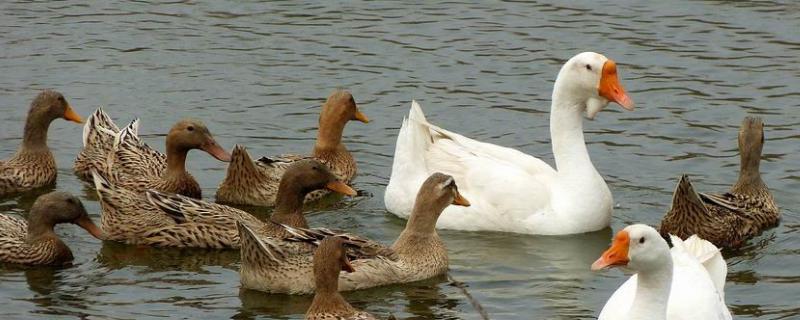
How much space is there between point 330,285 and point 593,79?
344cm

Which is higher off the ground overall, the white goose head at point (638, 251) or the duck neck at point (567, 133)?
the duck neck at point (567, 133)

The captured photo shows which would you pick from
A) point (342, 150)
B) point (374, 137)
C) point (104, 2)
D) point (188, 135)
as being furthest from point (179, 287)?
point (104, 2)

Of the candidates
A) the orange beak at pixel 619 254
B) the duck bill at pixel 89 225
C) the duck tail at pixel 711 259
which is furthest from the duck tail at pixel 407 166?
the orange beak at pixel 619 254

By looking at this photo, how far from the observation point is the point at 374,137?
15.2 metres

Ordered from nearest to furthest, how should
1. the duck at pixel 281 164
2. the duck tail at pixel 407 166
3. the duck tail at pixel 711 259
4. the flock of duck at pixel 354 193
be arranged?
the duck tail at pixel 711 259 → the flock of duck at pixel 354 193 → the duck tail at pixel 407 166 → the duck at pixel 281 164

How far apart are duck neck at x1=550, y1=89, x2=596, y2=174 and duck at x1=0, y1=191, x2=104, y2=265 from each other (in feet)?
11.5

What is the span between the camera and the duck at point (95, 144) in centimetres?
1388

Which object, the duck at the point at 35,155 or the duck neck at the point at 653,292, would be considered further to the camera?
the duck at the point at 35,155

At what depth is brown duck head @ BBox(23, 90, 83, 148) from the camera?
13703mm

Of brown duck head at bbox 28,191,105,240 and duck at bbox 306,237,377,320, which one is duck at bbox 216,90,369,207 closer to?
brown duck head at bbox 28,191,105,240

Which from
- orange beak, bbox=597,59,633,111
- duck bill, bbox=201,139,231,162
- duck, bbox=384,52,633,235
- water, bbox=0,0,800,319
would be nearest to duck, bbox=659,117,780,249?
water, bbox=0,0,800,319

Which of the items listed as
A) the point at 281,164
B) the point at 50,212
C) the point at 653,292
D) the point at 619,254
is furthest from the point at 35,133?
the point at 653,292

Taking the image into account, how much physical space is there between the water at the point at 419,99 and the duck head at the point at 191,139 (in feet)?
1.50

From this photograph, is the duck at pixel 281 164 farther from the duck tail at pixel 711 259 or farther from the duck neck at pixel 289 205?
the duck tail at pixel 711 259
